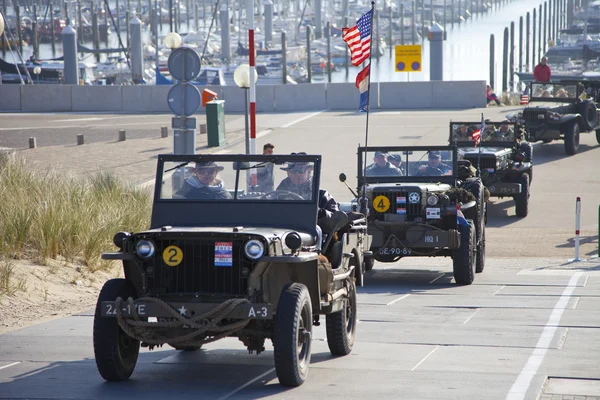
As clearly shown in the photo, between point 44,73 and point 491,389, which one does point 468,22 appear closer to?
point 44,73

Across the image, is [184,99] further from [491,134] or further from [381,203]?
[491,134]

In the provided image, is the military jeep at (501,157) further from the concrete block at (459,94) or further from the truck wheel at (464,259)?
the concrete block at (459,94)

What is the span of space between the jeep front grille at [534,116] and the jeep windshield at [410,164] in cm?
1316

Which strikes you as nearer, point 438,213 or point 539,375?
point 539,375

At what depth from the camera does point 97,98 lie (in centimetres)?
4131

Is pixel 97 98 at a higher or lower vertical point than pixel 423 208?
higher

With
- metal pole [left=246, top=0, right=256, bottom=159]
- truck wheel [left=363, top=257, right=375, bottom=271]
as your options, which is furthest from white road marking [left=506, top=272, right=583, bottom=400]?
metal pole [left=246, top=0, right=256, bottom=159]

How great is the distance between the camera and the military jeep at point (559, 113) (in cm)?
2755

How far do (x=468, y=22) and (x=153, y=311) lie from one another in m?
133

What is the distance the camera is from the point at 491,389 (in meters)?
7.58

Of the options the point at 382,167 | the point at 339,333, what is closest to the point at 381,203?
the point at 382,167

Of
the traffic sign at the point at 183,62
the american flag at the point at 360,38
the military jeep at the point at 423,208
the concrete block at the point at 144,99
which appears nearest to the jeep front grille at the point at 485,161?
the american flag at the point at 360,38

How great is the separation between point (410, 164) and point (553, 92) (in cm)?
1479

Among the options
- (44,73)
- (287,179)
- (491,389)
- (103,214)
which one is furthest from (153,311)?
(44,73)
